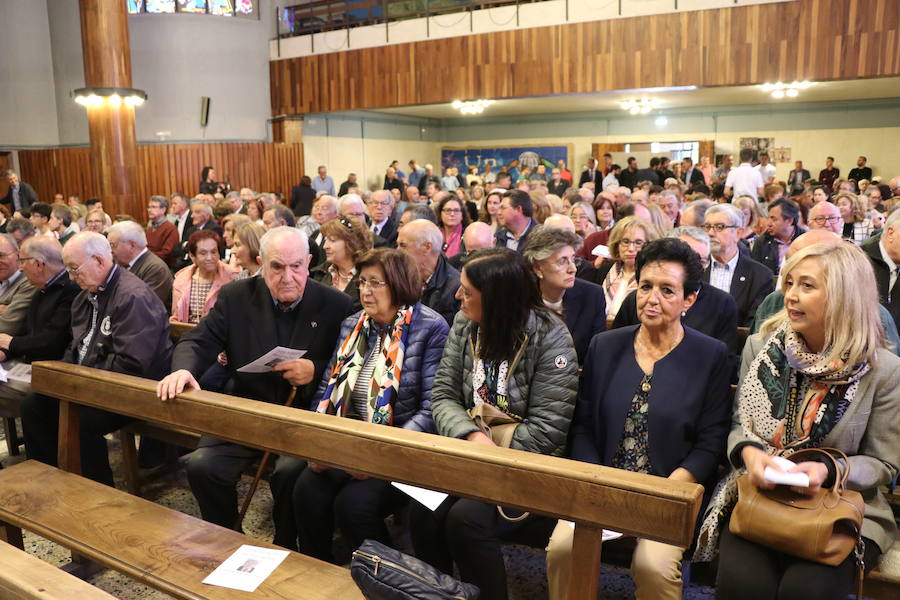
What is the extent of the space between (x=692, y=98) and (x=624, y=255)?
12.1 meters

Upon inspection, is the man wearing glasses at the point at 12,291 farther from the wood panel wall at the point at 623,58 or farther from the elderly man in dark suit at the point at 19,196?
the wood panel wall at the point at 623,58

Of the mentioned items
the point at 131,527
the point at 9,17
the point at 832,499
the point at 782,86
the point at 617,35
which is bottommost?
the point at 131,527

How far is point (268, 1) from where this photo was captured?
15930 mm

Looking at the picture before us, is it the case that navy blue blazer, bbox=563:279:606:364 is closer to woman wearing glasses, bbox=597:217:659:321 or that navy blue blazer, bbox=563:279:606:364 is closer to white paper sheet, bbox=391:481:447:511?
woman wearing glasses, bbox=597:217:659:321

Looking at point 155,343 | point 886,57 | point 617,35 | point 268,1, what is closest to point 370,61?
point 268,1

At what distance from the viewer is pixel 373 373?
303cm

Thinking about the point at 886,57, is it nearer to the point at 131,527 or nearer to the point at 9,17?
the point at 131,527

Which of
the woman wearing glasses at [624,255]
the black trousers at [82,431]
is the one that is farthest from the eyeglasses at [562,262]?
the black trousers at [82,431]

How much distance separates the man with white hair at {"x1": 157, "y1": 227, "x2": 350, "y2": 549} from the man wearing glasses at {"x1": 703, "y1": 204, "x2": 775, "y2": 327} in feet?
7.89

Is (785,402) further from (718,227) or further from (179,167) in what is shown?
(179,167)

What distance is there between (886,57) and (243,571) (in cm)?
1156

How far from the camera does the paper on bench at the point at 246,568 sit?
2262 mm

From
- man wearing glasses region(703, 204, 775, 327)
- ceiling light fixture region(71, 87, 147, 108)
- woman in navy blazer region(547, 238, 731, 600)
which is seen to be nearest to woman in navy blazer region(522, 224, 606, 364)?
woman in navy blazer region(547, 238, 731, 600)

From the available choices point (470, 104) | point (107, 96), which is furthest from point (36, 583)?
point (470, 104)
